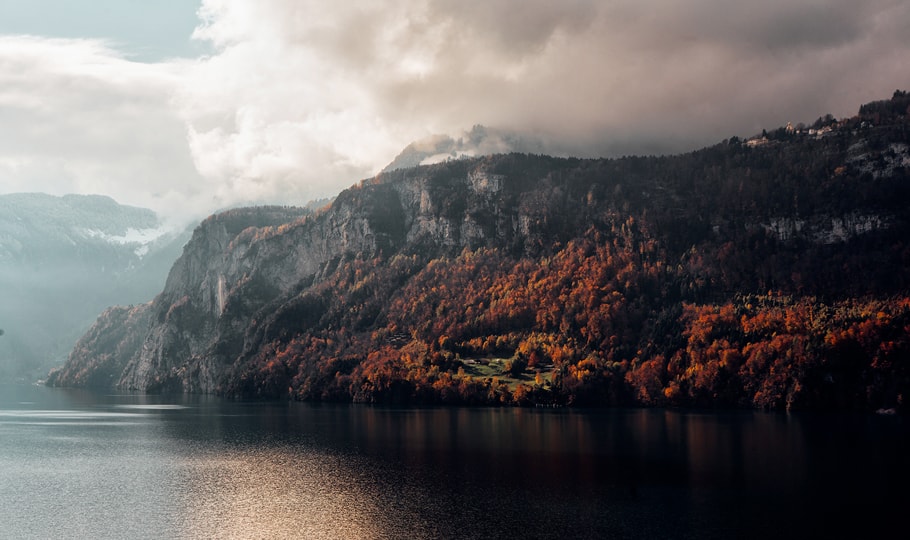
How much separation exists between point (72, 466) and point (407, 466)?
184 ft

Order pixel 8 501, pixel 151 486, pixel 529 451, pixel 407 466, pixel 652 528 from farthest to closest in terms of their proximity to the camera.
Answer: pixel 529 451 → pixel 407 466 → pixel 151 486 → pixel 8 501 → pixel 652 528

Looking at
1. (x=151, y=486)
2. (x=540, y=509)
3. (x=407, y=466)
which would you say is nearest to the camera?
(x=540, y=509)

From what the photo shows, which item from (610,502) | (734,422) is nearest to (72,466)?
(610,502)

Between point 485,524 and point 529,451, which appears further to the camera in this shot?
point 529,451

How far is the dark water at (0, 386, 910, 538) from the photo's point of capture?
86188mm

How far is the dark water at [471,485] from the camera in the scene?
86.2 metres

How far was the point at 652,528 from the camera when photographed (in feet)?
276

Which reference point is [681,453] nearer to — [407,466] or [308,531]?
[407,466]

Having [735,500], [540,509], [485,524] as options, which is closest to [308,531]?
[485,524]

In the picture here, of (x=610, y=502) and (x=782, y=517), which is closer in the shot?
(x=782, y=517)

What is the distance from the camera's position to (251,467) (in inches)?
5133

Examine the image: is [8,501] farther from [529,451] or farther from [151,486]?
[529,451]

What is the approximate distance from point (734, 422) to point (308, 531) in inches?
5265

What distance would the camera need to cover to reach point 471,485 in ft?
356
